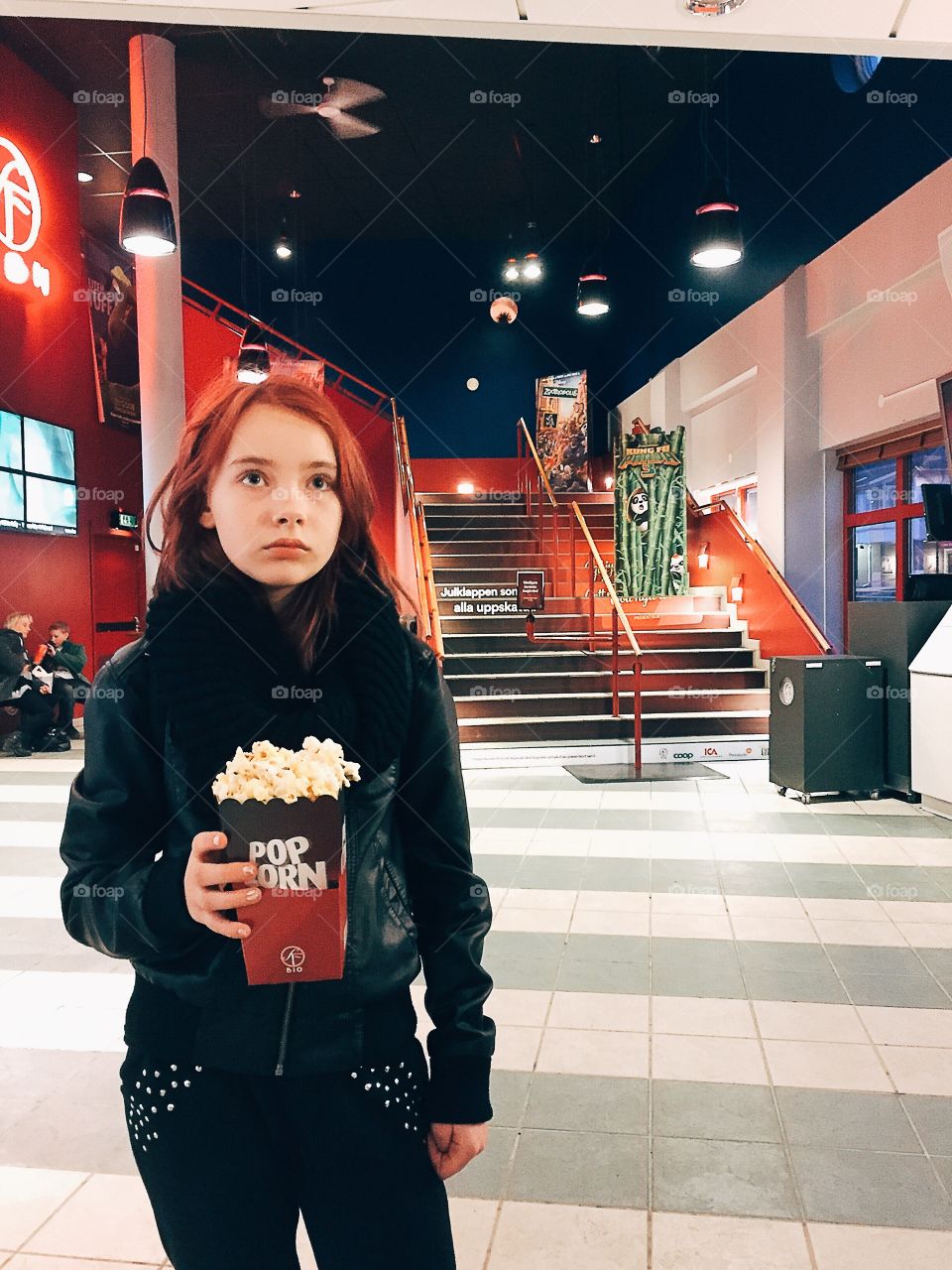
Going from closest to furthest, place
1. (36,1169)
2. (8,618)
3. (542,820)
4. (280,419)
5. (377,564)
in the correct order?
(280,419)
(377,564)
(36,1169)
(542,820)
(8,618)

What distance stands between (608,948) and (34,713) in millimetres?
7099

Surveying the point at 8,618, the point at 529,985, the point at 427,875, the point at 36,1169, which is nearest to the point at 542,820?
the point at 529,985

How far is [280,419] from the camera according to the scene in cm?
102

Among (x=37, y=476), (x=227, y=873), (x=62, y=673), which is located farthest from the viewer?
(x=37, y=476)

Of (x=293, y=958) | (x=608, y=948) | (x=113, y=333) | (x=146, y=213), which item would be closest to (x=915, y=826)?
(x=608, y=948)

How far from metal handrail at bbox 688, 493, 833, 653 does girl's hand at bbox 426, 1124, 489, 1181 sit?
791 cm

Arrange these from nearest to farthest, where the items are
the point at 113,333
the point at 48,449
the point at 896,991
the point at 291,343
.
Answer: the point at 896,991, the point at 48,449, the point at 113,333, the point at 291,343

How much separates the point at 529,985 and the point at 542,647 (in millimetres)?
5967

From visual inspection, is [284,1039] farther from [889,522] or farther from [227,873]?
[889,522]

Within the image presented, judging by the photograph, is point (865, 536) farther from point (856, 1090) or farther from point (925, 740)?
point (856, 1090)

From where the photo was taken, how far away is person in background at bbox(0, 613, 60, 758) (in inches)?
337

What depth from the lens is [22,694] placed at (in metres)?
8.71

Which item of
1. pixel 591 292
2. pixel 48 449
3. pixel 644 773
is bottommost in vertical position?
pixel 644 773

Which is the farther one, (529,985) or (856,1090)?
(529,985)
